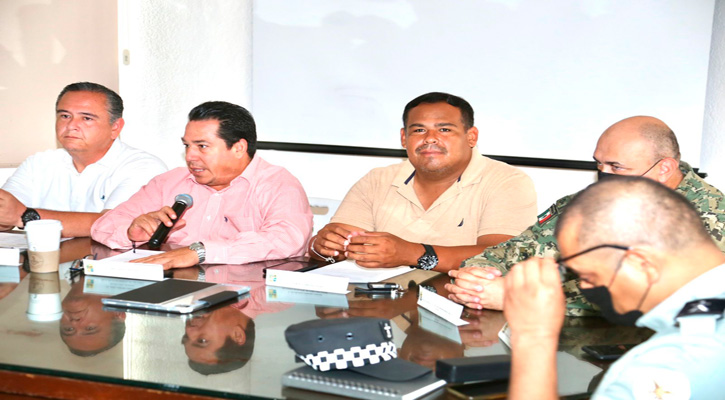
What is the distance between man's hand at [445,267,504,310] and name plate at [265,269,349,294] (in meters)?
0.35

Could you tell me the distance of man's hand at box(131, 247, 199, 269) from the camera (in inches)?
104

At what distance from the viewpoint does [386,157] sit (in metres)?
4.68

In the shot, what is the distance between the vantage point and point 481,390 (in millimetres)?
1486

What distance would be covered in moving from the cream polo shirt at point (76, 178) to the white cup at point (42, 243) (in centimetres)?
125

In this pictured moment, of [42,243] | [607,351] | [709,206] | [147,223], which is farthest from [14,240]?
[709,206]

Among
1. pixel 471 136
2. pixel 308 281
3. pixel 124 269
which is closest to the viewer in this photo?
pixel 308 281

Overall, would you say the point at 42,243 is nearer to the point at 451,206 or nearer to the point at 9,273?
the point at 9,273

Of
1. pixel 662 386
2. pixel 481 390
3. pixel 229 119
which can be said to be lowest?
pixel 481 390

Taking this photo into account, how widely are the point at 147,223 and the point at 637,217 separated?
7.41 feet

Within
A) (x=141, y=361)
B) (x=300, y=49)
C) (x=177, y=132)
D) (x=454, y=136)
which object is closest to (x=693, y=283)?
(x=141, y=361)

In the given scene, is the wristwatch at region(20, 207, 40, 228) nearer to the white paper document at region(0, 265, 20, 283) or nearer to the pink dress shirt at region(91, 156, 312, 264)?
the pink dress shirt at region(91, 156, 312, 264)

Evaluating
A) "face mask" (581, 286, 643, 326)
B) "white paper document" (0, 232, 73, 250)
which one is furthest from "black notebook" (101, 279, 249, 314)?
"face mask" (581, 286, 643, 326)

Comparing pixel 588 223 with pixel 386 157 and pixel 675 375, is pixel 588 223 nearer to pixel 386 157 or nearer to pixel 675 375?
pixel 675 375

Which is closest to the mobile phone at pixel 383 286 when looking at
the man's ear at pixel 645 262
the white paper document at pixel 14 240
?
the man's ear at pixel 645 262
